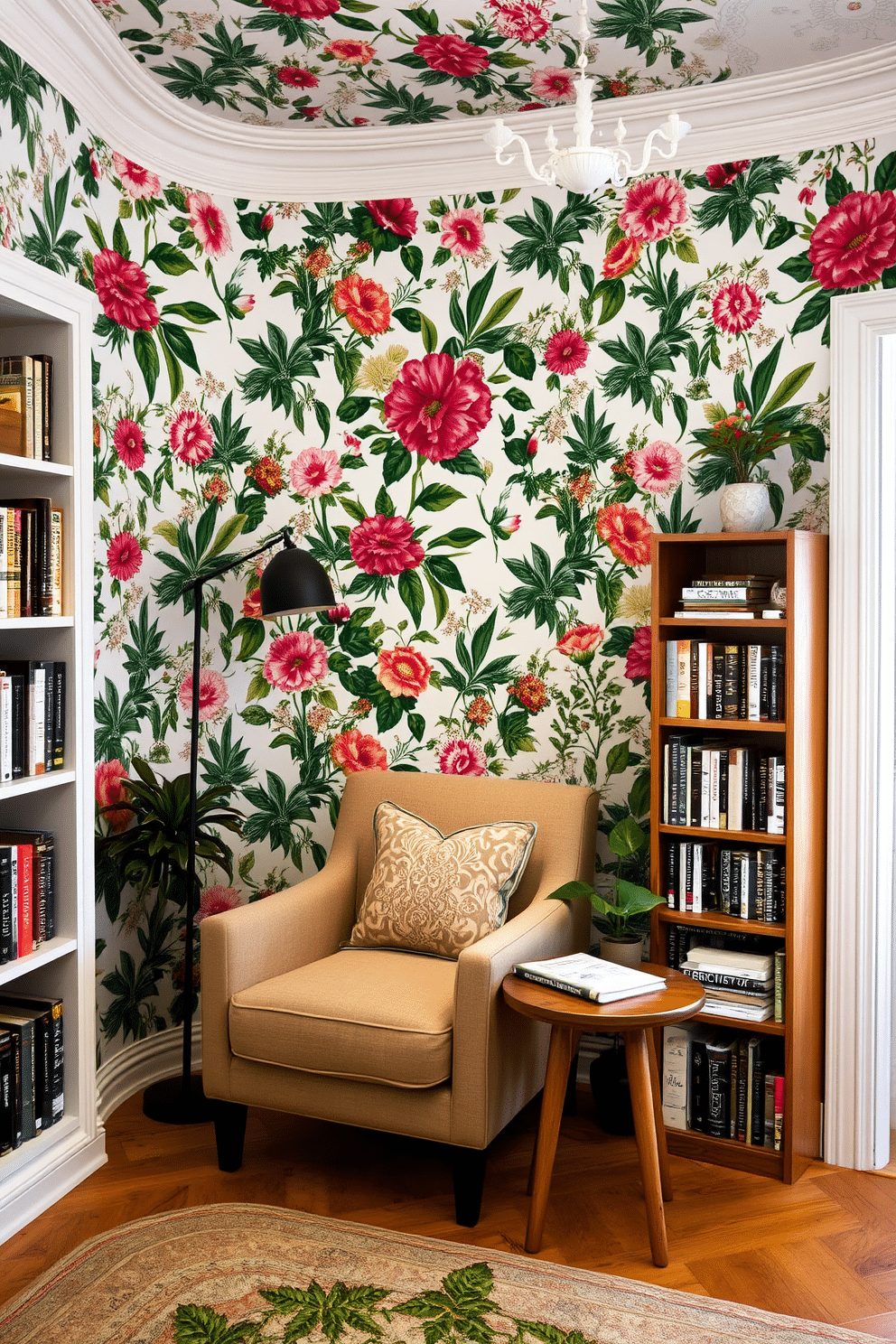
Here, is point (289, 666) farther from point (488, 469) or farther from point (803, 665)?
point (803, 665)

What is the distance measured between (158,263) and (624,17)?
4.68 ft

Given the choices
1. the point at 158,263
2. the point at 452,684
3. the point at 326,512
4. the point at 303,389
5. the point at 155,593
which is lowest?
the point at 452,684

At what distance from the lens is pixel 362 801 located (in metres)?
3.19

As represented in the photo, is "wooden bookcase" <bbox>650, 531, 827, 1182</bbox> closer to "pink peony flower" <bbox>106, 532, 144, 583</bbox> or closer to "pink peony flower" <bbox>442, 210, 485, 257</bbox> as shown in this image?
"pink peony flower" <bbox>442, 210, 485, 257</bbox>

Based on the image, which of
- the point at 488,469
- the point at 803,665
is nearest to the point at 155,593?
the point at 488,469

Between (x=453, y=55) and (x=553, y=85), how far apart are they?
11.8 inches

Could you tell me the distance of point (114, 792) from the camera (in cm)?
306

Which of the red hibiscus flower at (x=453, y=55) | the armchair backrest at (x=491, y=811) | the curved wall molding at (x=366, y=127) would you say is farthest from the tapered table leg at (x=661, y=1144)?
the red hibiscus flower at (x=453, y=55)

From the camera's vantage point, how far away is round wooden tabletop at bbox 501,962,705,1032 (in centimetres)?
222

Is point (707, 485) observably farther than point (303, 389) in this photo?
No

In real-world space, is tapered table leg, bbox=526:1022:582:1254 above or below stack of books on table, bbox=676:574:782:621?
below

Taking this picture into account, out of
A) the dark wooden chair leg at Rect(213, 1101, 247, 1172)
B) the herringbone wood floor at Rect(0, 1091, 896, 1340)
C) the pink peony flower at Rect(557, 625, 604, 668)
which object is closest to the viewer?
the herringbone wood floor at Rect(0, 1091, 896, 1340)

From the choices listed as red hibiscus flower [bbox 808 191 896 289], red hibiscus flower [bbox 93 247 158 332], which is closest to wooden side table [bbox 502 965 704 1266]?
red hibiscus flower [bbox 808 191 896 289]

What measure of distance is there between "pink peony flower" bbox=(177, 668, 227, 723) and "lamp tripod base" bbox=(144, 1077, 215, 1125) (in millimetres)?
1065
